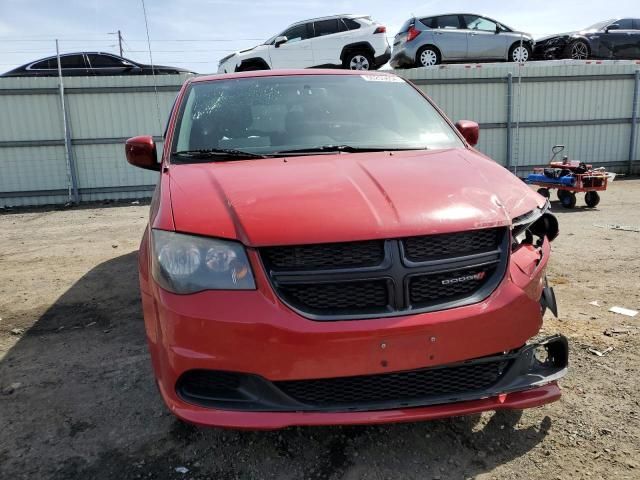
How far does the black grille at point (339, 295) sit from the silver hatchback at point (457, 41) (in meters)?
12.4

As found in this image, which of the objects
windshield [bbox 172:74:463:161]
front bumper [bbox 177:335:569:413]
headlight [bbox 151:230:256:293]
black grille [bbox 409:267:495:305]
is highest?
windshield [bbox 172:74:463:161]

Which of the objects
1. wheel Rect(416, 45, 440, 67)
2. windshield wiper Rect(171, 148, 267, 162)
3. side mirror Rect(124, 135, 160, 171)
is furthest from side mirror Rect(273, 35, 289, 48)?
windshield wiper Rect(171, 148, 267, 162)

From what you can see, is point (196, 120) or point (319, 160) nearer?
point (319, 160)

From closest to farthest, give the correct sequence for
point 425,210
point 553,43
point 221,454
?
point 425,210
point 221,454
point 553,43

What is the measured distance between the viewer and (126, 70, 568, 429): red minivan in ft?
5.97

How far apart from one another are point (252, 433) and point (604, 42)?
15.4 meters

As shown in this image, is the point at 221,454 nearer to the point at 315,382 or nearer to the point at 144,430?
the point at 144,430

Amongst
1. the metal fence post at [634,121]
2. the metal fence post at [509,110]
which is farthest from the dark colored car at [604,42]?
the metal fence post at [509,110]

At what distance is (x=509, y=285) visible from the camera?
6.53 ft

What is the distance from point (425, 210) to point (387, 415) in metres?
0.80

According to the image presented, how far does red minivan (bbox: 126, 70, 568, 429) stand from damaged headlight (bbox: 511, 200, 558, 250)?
0.04 ft

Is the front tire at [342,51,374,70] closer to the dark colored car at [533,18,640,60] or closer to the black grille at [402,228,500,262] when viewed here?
the dark colored car at [533,18,640,60]

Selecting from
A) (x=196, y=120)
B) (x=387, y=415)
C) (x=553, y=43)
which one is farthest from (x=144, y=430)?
(x=553, y=43)

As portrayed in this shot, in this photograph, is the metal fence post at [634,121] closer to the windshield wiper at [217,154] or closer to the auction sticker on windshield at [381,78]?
the auction sticker on windshield at [381,78]
